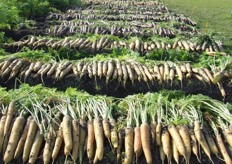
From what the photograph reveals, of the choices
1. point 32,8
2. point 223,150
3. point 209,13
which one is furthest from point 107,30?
point 209,13

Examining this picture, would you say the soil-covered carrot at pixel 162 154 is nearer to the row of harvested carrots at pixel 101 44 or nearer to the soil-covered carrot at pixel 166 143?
the soil-covered carrot at pixel 166 143

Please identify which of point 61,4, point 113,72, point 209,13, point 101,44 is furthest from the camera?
point 209,13

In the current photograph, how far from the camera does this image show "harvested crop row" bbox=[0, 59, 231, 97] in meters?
6.33

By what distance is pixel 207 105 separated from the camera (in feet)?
15.6

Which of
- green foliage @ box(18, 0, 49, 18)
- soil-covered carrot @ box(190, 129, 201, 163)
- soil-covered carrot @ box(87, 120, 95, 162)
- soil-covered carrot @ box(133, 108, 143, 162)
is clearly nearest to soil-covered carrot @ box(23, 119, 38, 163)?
soil-covered carrot @ box(87, 120, 95, 162)

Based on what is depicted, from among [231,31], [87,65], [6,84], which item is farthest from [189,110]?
[231,31]

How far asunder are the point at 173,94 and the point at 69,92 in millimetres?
1855

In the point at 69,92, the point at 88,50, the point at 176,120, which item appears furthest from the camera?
the point at 88,50

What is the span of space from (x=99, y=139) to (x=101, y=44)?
5001 mm

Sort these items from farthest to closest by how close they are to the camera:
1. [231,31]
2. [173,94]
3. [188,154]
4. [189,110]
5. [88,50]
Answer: [231,31]
[88,50]
[173,94]
[189,110]
[188,154]

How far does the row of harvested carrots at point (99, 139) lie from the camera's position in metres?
3.83

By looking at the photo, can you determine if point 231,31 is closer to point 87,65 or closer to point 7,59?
point 87,65

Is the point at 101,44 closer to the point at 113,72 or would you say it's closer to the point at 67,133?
the point at 113,72

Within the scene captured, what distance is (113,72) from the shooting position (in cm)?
645
